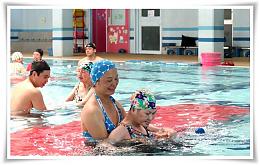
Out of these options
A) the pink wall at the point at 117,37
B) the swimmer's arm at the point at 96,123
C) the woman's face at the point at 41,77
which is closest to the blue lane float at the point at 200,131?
the swimmer's arm at the point at 96,123

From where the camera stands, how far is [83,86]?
7.26 metres

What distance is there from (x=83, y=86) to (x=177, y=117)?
54.8 inches

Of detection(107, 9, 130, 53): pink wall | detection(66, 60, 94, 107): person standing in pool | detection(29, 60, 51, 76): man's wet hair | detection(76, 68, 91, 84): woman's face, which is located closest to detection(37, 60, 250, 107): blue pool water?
detection(66, 60, 94, 107): person standing in pool

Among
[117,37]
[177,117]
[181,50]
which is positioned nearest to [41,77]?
[177,117]

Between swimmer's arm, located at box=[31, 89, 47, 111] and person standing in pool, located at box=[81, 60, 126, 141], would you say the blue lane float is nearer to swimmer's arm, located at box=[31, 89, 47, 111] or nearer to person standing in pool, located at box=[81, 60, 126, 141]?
person standing in pool, located at box=[81, 60, 126, 141]

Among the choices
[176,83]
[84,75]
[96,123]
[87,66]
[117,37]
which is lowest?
[176,83]

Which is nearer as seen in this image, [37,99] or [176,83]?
[37,99]

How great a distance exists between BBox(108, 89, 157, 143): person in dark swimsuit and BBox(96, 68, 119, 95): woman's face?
0.68 ft

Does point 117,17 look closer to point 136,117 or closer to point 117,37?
point 117,37

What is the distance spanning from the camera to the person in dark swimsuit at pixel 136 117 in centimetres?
452

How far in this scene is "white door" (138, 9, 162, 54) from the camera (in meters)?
21.4

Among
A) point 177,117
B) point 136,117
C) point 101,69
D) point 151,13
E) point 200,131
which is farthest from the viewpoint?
point 151,13

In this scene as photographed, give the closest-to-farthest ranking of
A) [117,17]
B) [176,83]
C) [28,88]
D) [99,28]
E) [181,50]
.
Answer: [28,88], [176,83], [181,50], [117,17], [99,28]

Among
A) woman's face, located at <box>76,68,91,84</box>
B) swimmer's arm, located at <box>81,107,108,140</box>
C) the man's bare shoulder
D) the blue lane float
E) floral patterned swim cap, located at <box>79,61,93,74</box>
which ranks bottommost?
the blue lane float
